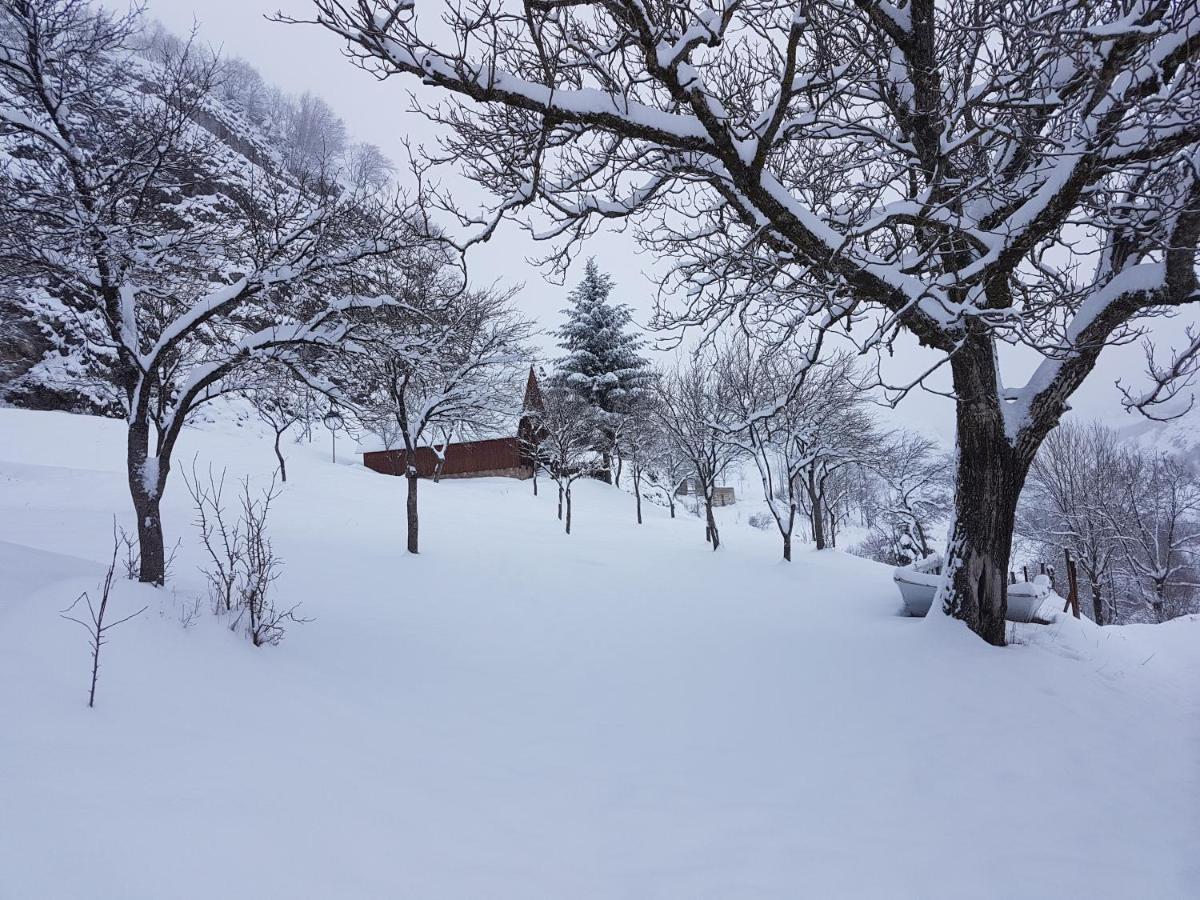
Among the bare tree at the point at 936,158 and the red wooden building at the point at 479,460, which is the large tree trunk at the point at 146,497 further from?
the red wooden building at the point at 479,460

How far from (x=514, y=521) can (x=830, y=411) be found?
11.5 meters

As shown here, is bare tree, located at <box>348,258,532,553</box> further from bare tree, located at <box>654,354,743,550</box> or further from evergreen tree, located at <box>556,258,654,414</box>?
evergreen tree, located at <box>556,258,654,414</box>

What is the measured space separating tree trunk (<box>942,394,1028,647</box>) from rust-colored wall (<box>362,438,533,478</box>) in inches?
1047

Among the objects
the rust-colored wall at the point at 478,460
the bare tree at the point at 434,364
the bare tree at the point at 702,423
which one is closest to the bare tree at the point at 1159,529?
the bare tree at the point at 702,423

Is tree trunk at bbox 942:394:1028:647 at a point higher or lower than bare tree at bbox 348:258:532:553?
lower

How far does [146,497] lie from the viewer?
5.84 meters

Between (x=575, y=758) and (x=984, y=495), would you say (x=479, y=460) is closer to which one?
(x=984, y=495)

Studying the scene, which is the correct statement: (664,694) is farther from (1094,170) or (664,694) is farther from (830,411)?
(830,411)

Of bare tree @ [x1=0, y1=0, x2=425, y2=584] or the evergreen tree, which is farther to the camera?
the evergreen tree

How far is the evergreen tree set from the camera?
30.5 meters

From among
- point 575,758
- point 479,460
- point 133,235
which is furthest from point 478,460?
point 575,758

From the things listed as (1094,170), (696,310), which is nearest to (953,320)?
(1094,170)

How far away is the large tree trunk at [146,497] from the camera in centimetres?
571

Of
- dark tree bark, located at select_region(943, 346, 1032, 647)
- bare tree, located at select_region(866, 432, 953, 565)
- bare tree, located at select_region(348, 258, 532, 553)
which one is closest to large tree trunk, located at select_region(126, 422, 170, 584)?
bare tree, located at select_region(348, 258, 532, 553)
